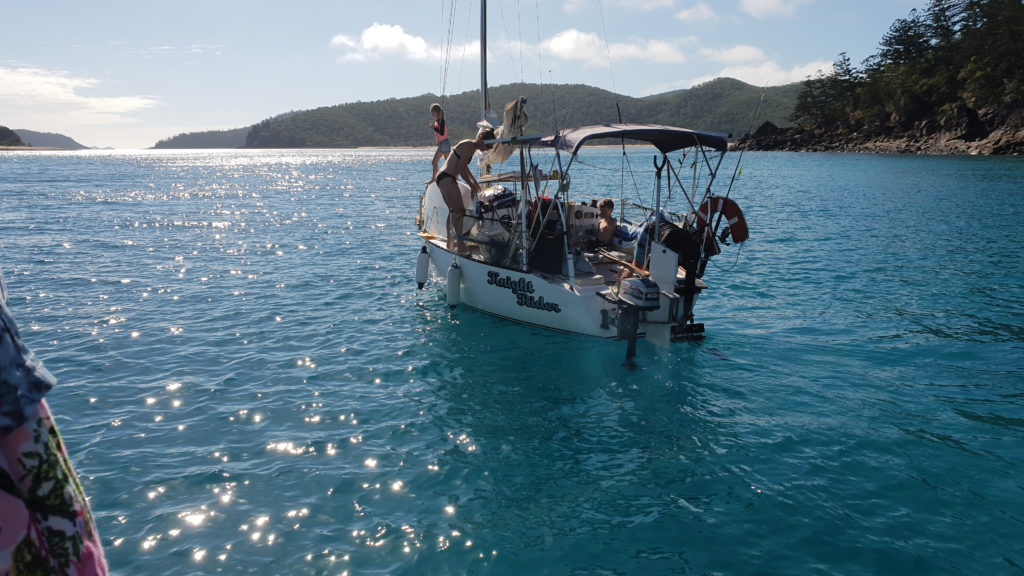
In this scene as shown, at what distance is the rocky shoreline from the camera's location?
62688 millimetres

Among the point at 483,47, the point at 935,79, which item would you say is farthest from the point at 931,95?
the point at 483,47

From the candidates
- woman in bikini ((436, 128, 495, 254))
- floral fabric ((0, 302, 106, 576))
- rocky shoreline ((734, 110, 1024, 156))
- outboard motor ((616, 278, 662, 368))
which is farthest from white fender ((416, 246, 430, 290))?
rocky shoreline ((734, 110, 1024, 156))

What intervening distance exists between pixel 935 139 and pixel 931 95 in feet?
35.1

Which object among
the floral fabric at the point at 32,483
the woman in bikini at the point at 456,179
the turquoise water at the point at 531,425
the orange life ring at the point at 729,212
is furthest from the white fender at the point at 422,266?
the floral fabric at the point at 32,483

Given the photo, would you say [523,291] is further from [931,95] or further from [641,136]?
[931,95]

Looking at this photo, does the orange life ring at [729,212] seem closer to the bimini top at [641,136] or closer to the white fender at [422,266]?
the bimini top at [641,136]

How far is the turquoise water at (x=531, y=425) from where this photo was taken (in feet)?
19.2

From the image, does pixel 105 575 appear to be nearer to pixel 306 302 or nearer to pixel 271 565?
pixel 271 565

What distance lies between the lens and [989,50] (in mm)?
73250

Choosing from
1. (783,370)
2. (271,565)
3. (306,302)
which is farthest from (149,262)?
(783,370)

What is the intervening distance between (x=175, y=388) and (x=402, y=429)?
3.84 metres

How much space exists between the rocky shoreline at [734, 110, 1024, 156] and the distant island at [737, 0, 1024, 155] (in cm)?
12

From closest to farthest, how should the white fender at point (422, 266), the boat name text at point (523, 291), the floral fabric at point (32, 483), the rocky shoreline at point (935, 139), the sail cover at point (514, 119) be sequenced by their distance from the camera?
the floral fabric at point (32, 483), the boat name text at point (523, 291), the sail cover at point (514, 119), the white fender at point (422, 266), the rocky shoreline at point (935, 139)

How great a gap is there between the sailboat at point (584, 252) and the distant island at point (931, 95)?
4956cm
